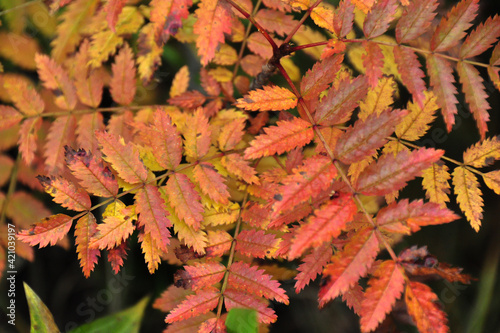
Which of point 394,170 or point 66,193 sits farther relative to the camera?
point 66,193

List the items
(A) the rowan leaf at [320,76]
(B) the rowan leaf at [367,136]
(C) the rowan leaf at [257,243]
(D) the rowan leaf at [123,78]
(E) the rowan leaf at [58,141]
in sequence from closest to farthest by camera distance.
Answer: (B) the rowan leaf at [367,136] < (A) the rowan leaf at [320,76] < (C) the rowan leaf at [257,243] < (E) the rowan leaf at [58,141] < (D) the rowan leaf at [123,78]

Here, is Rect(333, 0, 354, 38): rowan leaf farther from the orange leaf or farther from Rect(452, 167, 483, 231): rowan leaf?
Rect(452, 167, 483, 231): rowan leaf

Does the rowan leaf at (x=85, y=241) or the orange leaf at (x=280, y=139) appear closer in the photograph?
the orange leaf at (x=280, y=139)

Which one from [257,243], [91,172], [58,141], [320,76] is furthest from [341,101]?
[58,141]

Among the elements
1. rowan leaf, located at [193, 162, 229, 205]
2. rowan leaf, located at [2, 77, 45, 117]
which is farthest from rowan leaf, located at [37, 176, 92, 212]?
rowan leaf, located at [2, 77, 45, 117]

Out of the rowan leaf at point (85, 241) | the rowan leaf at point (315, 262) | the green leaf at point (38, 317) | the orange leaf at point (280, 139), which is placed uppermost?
the orange leaf at point (280, 139)

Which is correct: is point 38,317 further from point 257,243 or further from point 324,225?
point 324,225

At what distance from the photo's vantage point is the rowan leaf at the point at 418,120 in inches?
45.4

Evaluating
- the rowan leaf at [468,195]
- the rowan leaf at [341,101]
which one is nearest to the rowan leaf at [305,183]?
the rowan leaf at [341,101]

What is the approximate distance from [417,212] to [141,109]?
103cm

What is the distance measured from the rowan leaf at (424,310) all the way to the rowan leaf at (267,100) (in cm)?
53

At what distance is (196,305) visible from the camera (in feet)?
3.33

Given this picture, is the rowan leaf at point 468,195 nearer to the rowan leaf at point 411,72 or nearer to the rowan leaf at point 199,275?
the rowan leaf at point 411,72

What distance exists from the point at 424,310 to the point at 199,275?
1.94 ft
